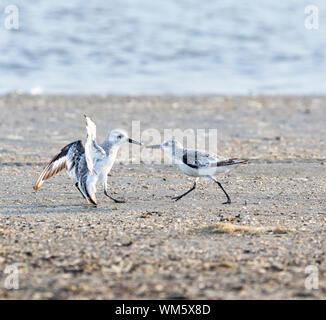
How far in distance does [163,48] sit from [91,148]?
1748 cm

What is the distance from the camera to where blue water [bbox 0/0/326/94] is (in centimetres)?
2017

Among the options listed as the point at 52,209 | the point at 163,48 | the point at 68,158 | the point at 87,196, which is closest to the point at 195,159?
the point at 87,196

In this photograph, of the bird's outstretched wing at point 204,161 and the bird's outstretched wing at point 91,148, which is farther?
the bird's outstretched wing at point 204,161

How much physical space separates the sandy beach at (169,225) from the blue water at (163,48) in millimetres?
7042

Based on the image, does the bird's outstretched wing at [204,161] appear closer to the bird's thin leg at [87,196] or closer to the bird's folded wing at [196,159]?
the bird's folded wing at [196,159]

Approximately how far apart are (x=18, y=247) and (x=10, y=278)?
2.75 ft

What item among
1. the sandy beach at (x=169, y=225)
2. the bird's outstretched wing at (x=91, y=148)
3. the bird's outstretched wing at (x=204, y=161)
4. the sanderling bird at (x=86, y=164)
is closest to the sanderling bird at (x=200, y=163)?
the bird's outstretched wing at (x=204, y=161)

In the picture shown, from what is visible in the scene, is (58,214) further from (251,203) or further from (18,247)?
(251,203)

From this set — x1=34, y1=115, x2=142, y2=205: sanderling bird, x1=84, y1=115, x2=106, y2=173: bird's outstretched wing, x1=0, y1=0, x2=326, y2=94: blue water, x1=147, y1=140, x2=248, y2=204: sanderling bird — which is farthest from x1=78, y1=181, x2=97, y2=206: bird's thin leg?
x1=0, y1=0, x2=326, y2=94: blue water

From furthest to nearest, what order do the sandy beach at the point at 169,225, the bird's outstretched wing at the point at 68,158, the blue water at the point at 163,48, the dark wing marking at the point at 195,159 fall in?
the blue water at the point at 163,48, the dark wing marking at the point at 195,159, the bird's outstretched wing at the point at 68,158, the sandy beach at the point at 169,225

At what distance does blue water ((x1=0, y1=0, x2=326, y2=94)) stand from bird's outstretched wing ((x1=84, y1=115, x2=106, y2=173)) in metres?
10.8

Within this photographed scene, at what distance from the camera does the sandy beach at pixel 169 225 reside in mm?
5164

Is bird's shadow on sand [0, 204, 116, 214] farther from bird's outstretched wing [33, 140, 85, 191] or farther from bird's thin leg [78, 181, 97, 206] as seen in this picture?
bird's outstretched wing [33, 140, 85, 191]
